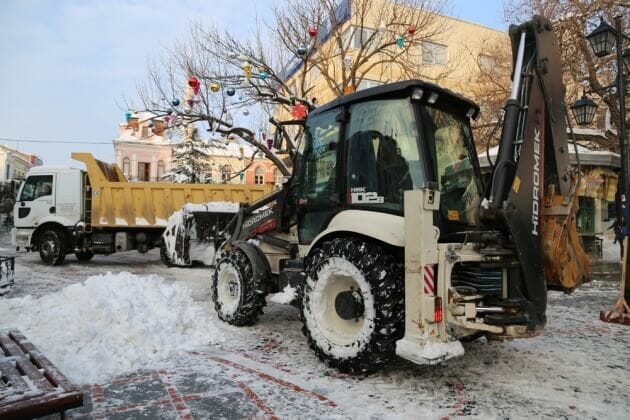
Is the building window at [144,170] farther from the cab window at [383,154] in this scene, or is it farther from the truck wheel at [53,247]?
the cab window at [383,154]

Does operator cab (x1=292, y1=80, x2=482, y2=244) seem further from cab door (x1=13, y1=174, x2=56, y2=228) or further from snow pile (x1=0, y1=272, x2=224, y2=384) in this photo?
cab door (x1=13, y1=174, x2=56, y2=228)

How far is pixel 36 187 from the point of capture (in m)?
12.7

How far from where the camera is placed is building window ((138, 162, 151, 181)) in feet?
146

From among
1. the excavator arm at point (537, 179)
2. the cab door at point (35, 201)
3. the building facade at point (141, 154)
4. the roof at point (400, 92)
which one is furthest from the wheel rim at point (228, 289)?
the building facade at point (141, 154)

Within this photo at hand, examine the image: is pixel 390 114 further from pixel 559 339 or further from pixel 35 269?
pixel 35 269

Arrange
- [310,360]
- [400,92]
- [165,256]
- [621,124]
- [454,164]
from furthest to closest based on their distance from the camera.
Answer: [165,256] < [621,124] < [310,360] < [454,164] < [400,92]

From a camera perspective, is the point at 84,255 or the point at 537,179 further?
the point at 84,255

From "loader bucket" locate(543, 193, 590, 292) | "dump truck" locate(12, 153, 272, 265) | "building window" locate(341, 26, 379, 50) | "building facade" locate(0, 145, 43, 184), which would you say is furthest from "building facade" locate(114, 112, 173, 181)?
"loader bucket" locate(543, 193, 590, 292)

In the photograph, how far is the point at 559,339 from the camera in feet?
17.9

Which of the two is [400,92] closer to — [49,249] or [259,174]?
[49,249]

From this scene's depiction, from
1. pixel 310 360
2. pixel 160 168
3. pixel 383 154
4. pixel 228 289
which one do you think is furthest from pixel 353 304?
pixel 160 168

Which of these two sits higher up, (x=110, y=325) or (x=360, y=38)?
(x=360, y=38)

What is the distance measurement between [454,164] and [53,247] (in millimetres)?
11849

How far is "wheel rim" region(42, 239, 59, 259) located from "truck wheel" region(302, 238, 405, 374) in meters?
10.7
